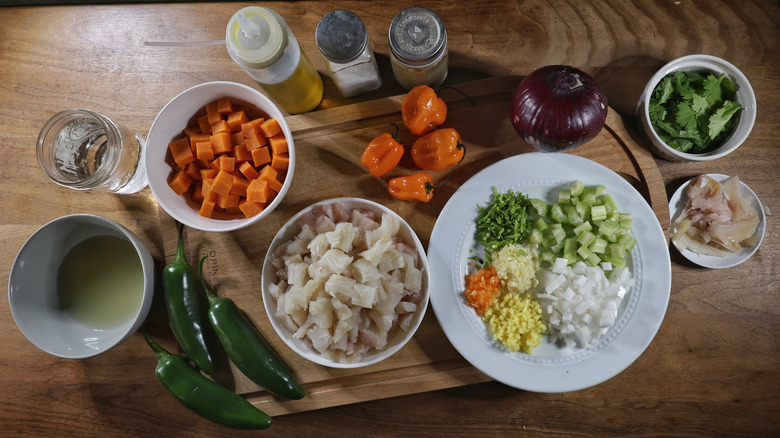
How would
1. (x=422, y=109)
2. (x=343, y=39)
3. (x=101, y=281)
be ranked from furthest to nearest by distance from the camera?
(x=101, y=281), (x=422, y=109), (x=343, y=39)

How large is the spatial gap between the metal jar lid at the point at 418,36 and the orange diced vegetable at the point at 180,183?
815 mm

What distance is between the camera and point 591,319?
1535 mm

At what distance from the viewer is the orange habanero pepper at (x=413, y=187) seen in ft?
5.10

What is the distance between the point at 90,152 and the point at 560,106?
5.30ft

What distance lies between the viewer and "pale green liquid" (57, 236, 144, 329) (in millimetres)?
1593

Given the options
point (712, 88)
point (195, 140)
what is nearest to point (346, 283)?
point (195, 140)

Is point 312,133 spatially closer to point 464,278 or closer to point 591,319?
point 464,278

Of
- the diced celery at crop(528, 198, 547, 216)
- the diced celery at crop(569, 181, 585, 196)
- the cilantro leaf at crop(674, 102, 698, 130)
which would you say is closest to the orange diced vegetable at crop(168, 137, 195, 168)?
the diced celery at crop(528, 198, 547, 216)

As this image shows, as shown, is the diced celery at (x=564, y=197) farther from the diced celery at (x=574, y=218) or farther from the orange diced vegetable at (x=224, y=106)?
the orange diced vegetable at (x=224, y=106)

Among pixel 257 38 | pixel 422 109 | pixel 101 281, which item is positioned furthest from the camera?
pixel 101 281

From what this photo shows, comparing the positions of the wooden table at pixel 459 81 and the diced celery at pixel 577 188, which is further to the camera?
the wooden table at pixel 459 81

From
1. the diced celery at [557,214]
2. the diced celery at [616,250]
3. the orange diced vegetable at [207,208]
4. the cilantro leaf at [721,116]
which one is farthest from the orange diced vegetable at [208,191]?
the cilantro leaf at [721,116]

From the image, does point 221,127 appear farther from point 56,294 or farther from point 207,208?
point 56,294

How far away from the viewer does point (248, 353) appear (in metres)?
1.54
